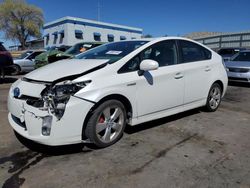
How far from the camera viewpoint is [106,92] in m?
3.56

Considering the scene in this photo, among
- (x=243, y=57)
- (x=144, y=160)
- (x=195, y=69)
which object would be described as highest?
(x=243, y=57)

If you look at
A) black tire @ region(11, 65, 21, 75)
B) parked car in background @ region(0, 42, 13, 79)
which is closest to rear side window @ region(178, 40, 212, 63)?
parked car in background @ region(0, 42, 13, 79)

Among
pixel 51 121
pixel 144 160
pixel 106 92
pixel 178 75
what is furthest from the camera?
pixel 178 75

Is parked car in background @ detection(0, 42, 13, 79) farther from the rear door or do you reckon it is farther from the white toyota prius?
the rear door

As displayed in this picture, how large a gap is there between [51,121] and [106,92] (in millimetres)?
815

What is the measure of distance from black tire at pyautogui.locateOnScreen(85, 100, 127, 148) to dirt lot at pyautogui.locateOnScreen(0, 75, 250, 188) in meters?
0.13

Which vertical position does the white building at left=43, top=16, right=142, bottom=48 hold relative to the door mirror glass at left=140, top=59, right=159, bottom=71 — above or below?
above

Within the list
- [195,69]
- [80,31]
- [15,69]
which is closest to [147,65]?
[195,69]

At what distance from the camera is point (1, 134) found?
432 cm

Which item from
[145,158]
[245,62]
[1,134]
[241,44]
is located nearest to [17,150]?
[1,134]

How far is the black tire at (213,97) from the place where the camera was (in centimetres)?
557

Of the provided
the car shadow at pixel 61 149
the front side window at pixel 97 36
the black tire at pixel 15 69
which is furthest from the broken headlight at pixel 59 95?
the front side window at pixel 97 36

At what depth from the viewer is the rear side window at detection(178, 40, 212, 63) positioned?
4891 millimetres

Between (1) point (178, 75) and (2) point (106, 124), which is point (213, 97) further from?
(2) point (106, 124)
